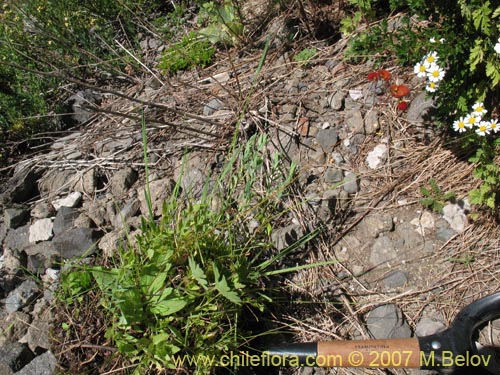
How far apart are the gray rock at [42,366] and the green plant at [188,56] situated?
210 centimetres

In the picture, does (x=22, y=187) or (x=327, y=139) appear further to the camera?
(x=22, y=187)

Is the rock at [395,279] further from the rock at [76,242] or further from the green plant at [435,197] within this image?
the rock at [76,242]

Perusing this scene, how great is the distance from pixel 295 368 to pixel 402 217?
0.89m

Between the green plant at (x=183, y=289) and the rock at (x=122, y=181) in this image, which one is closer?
the green plant at (x=183, y=289)

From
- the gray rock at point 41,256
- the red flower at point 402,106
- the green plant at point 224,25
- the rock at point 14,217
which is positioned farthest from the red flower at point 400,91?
the rock at point 14,217

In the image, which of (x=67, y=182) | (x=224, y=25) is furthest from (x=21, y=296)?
(x=224, y=25)

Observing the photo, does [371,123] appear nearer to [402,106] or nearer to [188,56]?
[402,106]

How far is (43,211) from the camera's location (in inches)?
116

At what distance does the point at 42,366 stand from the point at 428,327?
164 cm

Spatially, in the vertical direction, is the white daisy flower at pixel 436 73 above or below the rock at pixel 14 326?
above

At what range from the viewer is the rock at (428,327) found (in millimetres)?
2156

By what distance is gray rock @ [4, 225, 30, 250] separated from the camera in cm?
284

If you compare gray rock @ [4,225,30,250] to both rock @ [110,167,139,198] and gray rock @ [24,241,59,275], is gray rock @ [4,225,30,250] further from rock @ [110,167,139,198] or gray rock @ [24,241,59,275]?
rock @ [110,167,139,198]

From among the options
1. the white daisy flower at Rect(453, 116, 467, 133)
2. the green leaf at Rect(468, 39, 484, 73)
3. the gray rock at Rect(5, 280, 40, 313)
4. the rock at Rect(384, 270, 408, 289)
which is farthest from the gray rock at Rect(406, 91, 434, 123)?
the gray rock at Rect(5, 280, 40, 313)
